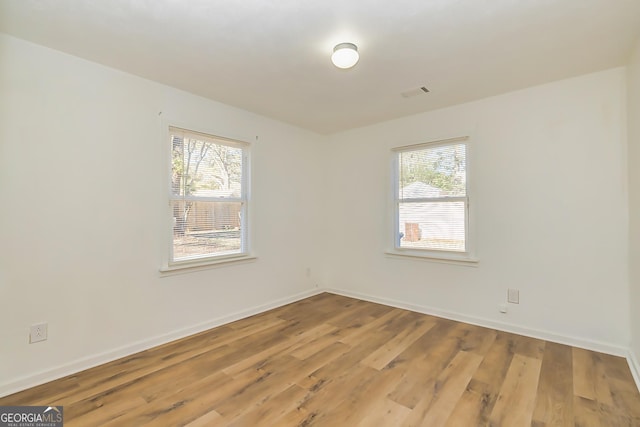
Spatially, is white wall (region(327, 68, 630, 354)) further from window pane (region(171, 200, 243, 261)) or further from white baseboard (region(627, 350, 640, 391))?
window pane (region(171, 200, 243, 261))

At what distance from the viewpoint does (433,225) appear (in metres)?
3.67

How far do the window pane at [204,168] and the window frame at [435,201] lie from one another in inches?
79.2

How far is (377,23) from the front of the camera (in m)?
1.94

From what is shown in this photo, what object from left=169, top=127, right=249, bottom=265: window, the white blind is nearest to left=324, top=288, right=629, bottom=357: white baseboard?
the white blind

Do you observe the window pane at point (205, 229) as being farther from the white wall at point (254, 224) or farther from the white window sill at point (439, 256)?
the white window sill at point (439, 256)

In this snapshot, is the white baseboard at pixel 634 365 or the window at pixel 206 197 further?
the window at pixel 206 197

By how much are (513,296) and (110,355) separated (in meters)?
3.80

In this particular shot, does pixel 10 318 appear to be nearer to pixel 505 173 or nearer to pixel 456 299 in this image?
pixel 456 299

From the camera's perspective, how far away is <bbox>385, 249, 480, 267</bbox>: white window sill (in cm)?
335

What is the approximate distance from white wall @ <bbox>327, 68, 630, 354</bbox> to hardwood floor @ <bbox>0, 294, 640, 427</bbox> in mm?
337

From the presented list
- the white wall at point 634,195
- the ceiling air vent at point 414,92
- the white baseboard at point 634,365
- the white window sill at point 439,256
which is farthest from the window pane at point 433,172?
the white baseboard at point 634,365

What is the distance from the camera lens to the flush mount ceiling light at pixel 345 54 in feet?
6.99

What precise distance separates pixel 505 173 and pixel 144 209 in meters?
3.59

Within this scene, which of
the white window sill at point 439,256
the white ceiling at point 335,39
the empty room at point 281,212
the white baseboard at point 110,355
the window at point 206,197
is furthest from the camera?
the white window sill at point 439,256
